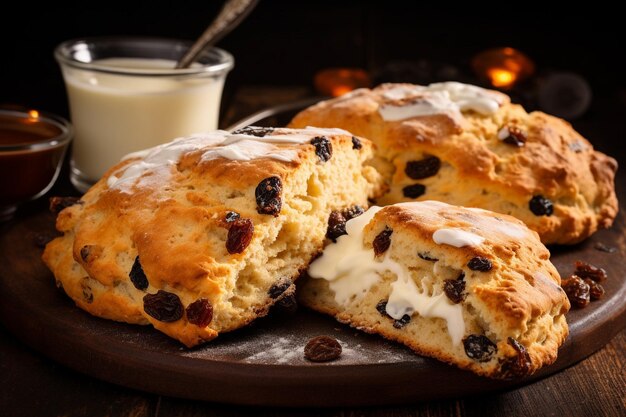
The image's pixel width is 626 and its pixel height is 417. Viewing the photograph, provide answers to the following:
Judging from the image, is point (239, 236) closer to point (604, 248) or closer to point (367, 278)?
point (367, 278)

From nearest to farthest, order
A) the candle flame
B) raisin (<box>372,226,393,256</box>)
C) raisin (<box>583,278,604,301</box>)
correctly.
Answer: raisin (<box>372,226,393,256</box>) → raisin (<box>583,278,604,301</box>) → the candle flame

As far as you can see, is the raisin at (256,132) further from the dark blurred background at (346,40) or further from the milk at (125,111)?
the dark blurred background at (346,40)

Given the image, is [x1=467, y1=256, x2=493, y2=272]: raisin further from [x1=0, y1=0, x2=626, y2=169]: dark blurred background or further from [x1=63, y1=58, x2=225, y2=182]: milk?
[x1=0, y1=0, x2=626, y2=169]: dark blurred background

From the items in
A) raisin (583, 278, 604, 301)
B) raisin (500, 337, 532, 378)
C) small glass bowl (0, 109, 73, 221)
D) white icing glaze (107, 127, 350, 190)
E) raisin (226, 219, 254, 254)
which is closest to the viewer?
raisin (500, 337, 532, 378)

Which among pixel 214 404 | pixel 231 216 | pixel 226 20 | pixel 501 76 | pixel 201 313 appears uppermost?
pixel 231 216

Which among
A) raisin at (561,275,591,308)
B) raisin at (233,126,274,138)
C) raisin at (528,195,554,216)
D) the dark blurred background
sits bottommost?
the dark blurred background

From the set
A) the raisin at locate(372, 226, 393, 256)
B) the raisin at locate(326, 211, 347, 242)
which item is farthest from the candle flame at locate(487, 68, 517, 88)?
the raisin at locate(372, 226, 393, 256)

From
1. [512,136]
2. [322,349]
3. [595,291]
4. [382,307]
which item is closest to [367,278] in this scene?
[382,307]
